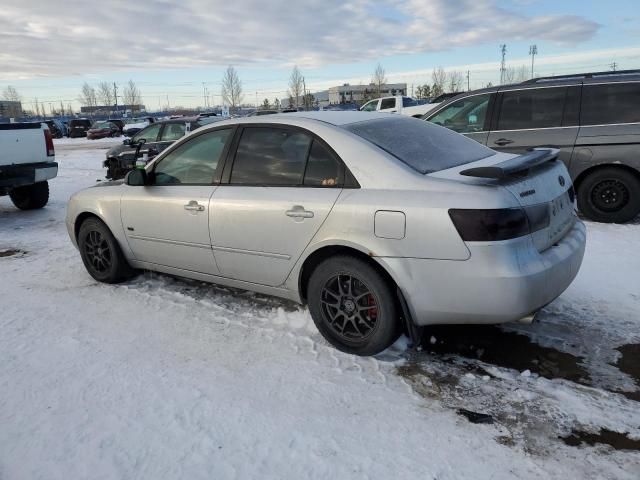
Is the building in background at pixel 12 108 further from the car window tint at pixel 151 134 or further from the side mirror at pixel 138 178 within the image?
the side mirror at pixel 138 178

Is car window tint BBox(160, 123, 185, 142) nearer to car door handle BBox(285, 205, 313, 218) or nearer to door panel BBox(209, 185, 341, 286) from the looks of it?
door panel BBox(209, 185, 341, 286)

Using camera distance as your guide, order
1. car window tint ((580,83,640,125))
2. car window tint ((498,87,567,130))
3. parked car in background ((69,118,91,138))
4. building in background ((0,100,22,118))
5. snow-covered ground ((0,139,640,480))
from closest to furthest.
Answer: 1. snow-covered ground ((0,139,640,480))
2. car window tint ((580,83,640,125))
3. car window tint ((498,87,567,130))
4. parked car in background ((69,118,91,138))
5. building in background ((0,100,22,118))

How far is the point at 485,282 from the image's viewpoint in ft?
9.28

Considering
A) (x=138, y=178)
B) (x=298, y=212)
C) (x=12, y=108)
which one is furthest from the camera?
(x=12, y=108)

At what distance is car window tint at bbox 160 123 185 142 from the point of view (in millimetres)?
12720

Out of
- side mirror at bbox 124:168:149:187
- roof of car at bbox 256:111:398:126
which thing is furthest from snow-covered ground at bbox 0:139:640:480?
roof of car at bbox 256:111:398:126

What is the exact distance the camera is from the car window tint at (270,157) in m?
3.61

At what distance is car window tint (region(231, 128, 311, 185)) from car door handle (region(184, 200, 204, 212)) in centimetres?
35

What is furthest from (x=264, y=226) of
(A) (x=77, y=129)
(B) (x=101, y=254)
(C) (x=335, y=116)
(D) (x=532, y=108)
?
(A) (x=77, y=129)

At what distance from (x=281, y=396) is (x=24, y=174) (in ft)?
23.1

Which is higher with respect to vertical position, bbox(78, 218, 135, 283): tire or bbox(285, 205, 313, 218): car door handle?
bbox(285, 205, 313, 218): car door handle

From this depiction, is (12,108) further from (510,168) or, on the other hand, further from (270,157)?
(510,168)

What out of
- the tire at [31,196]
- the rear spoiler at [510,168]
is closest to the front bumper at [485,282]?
the rear spoiler at [510,168]

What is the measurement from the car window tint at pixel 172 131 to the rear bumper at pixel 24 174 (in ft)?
14.6
